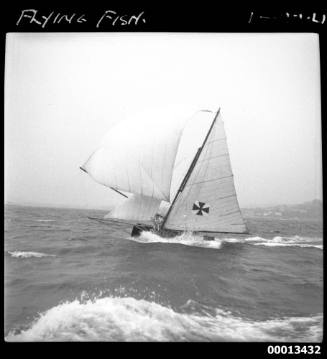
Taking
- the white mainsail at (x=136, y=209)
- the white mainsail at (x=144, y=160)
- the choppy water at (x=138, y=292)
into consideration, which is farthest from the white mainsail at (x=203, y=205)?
the choppy water at (x=138, y=292)

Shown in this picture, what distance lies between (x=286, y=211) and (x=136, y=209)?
4.50 metres

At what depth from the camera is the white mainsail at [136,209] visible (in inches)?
314

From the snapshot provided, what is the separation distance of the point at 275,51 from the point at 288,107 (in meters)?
1.20

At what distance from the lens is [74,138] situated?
21.1ft

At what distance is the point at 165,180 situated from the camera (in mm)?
8891

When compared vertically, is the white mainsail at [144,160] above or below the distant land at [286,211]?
above

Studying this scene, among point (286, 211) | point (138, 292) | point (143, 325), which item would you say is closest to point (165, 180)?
point (286, 211)

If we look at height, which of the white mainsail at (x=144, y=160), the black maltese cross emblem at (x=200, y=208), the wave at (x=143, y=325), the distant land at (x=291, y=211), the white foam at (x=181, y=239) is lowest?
the wave at (x=143, y=325)

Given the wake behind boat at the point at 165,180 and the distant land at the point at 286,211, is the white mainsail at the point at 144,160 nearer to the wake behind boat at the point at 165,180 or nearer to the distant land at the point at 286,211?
the wake behind boat at the point at 165,180

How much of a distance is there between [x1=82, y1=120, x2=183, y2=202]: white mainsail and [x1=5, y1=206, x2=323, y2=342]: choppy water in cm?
135

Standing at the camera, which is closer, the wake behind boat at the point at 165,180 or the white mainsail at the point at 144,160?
the wake behind boat at the point at 165,180
